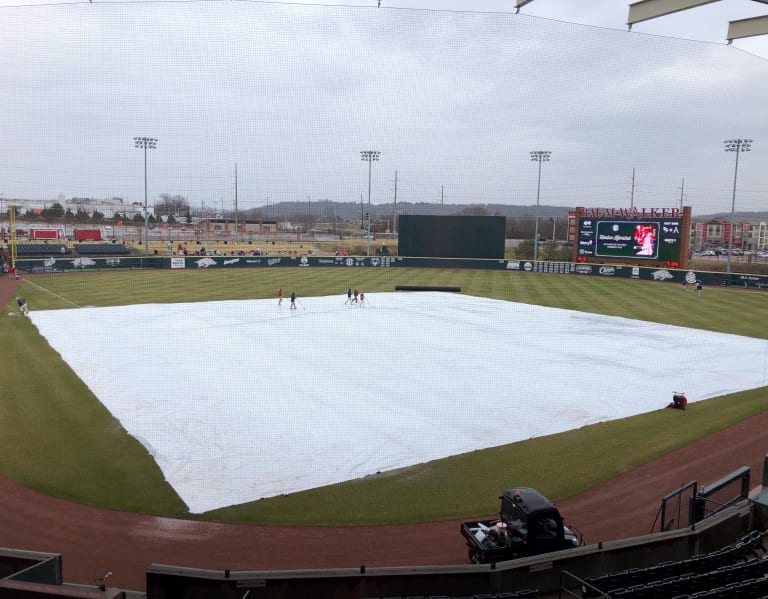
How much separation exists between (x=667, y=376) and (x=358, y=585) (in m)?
14.9

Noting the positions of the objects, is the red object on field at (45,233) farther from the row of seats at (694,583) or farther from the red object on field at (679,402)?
the row of seats at (694,583)

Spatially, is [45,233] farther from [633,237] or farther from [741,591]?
[741,591]

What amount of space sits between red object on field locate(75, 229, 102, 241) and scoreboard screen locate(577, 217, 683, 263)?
171ft

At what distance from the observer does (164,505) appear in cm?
914

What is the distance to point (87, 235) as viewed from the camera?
218ft

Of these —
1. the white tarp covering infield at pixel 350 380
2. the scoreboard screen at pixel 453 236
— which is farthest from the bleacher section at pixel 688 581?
the scoreboard screen at pixel 453 236

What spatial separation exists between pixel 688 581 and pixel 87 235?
7176 centimetres

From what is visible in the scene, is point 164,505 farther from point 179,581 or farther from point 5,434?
point 5,434

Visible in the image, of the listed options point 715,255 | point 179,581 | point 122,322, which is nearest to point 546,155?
point 179,581

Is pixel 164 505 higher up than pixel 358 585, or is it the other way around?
pixel 358 585

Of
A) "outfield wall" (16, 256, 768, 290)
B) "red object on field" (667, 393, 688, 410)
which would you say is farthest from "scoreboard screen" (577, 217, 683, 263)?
"red object on field" (667, 393, 688, 410)

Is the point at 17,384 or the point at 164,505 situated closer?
the point at 164,505

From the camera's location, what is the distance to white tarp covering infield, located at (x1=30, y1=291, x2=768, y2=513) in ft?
36.9

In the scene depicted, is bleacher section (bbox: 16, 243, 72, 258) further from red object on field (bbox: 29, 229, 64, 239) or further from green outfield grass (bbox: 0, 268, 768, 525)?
green outfield grass (bbox: 0, 268, 768, 525)
